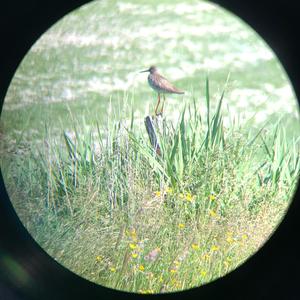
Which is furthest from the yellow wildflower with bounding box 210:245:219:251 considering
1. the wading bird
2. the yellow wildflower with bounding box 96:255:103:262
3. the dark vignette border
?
the wading bird

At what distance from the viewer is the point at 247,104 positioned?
3678 millimetres

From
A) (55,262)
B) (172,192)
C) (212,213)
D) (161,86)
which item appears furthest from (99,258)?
(161,86)

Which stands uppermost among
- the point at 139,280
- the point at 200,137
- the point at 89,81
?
the point at 89,81

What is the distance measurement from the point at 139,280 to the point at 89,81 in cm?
115

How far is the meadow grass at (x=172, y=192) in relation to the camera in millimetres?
3695

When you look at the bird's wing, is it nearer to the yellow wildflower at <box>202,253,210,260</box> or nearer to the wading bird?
the wading bird

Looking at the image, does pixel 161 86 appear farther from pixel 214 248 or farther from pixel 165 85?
pixel 214 248

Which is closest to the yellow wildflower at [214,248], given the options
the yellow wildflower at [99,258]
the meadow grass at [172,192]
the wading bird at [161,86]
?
the meadow grass at [172,192]

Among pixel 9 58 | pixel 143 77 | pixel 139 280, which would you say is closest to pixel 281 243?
pixel 139 280

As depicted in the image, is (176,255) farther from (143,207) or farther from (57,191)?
(57,191)

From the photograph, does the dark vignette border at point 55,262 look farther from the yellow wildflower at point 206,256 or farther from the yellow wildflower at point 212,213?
the yellow wildflower at point 212,213

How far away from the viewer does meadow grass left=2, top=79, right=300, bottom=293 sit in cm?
370

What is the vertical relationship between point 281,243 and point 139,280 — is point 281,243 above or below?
above

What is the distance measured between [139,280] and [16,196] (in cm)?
→ 84
